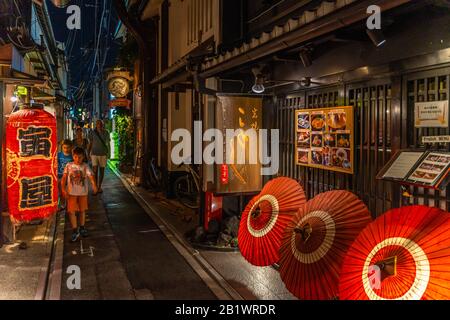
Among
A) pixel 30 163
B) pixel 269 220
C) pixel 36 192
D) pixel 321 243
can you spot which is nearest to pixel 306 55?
pixel 269 220

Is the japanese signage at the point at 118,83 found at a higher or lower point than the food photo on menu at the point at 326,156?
higher

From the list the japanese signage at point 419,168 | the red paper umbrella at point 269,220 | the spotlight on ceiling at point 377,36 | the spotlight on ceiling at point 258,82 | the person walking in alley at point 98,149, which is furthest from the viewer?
the person walking in alley at point 98,149

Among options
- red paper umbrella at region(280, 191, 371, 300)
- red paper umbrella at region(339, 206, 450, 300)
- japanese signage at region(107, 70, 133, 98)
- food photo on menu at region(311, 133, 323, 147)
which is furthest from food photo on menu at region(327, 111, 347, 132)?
japanese signage at region(107, 70, 133, 98)

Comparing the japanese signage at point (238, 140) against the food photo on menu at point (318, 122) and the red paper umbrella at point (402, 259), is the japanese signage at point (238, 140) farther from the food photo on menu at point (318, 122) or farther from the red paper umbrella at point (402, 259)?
the red paper umbrella at point (402, 259)

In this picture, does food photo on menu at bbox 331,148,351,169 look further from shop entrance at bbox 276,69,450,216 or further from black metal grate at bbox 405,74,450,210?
black metal grate at bbox 405,74,450,210

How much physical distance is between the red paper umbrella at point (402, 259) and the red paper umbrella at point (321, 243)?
0.64 metres

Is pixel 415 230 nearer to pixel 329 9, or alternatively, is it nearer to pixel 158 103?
pixel 329 9

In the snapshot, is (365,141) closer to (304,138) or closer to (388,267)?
(304,138)

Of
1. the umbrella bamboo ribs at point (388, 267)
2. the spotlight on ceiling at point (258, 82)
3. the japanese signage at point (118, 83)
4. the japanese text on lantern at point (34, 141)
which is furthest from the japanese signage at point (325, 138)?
the japanese signage at point (118, 83)

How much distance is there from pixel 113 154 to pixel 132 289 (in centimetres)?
3257

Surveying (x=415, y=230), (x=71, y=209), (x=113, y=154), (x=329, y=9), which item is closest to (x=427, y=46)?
(x=329, y=9)

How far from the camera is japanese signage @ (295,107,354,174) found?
721 centimetres

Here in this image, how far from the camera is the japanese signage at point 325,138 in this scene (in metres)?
7.21

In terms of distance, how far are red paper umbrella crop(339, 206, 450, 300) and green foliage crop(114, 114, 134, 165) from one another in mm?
23485
